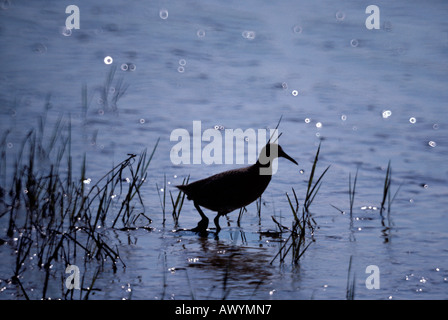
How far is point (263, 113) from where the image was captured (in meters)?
11.2

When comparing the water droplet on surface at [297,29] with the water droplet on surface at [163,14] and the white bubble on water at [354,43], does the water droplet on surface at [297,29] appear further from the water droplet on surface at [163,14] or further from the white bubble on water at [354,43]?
the water droplet on surface at [163,14]

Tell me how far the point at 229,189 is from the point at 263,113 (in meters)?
3.70

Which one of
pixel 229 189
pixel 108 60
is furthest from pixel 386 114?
pixel 108 60

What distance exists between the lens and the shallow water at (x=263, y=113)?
623 cm

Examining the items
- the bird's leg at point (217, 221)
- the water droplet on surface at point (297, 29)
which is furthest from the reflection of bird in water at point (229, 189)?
the water droplet on surface at point (297, 29)

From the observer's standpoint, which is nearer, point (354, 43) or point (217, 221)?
point (217, 221)

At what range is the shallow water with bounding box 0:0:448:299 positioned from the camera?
6.23 m

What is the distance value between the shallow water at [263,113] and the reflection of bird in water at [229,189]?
0.26 meters

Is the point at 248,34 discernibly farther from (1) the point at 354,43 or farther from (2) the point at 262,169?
(2) the point at 262,169

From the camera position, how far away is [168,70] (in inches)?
513

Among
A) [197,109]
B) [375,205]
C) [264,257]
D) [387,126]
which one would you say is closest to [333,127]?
[387,126]

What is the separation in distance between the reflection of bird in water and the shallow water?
0.86ft
